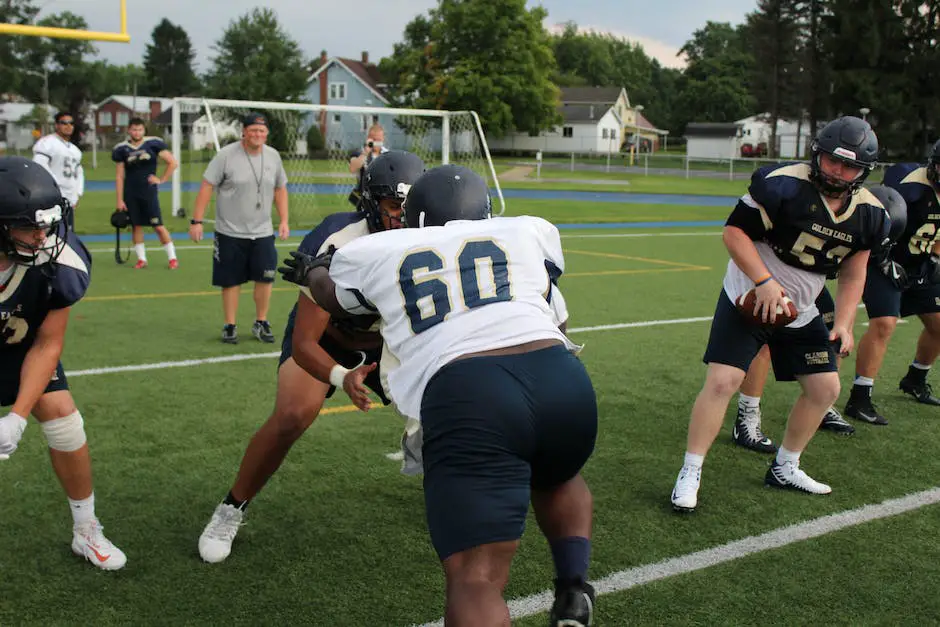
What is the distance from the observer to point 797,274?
475cm

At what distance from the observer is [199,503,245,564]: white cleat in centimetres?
397

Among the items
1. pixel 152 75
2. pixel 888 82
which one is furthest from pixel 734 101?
pixel 152 75

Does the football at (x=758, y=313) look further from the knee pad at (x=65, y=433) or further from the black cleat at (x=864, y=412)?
the knee pad at (x=65, y=433)

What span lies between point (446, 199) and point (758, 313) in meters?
2.29

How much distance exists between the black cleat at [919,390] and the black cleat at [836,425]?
1047 mm

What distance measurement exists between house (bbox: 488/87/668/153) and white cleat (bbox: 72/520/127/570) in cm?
7196

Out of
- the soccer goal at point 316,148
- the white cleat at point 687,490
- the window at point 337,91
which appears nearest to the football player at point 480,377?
the white cleat at point 687,490

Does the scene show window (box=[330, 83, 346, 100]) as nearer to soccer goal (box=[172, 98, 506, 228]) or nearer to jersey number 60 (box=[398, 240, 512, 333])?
soccer goal (box=[172, 98, 506, 228])

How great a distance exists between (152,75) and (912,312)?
125 metres

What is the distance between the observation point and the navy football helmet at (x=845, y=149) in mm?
4336

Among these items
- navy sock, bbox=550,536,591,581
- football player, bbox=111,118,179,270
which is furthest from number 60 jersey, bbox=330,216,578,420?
football player, bbox=111,118,179,270

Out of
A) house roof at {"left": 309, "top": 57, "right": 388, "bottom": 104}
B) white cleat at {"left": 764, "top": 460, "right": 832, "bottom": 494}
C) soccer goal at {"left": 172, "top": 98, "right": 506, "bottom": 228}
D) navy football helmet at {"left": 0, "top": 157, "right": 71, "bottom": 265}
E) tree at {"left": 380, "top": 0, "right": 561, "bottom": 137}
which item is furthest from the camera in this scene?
house roof at {"left": 309, "top": 57, "right": 388, "bottom": 104}

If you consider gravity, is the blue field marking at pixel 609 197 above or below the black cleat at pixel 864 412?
above

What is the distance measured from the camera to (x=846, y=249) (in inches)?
183
